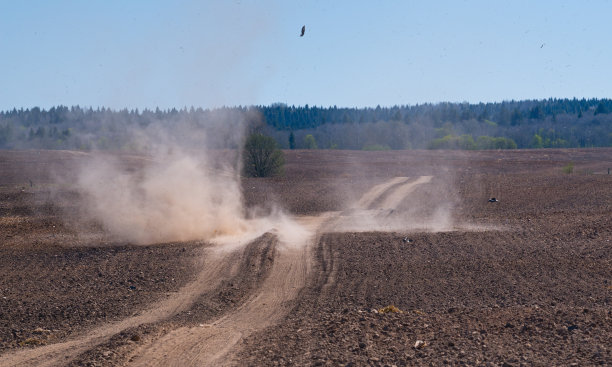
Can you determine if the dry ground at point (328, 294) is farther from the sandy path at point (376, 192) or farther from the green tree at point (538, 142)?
the green tree at point (538, 142)

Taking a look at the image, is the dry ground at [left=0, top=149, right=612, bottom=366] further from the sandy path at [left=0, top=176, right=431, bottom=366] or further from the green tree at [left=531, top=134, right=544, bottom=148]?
the green tree at [left=531, top=134, right=544, bottom=148]

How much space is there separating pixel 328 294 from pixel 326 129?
6454 inches

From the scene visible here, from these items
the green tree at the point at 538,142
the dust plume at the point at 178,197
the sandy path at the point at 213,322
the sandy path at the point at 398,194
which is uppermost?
the dust plume at the point at 178,197

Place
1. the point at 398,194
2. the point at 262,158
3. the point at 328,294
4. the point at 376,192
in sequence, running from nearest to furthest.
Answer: the point at 328,294 → the point at 398,194 → the point at 376,192 → the point at 262,158

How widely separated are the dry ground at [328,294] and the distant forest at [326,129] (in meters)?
5.29

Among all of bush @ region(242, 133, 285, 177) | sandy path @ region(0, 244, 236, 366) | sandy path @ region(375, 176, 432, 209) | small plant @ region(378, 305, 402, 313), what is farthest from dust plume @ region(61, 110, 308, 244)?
bush @ region(242, 133, 285, 177)

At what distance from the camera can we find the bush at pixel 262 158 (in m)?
46.6

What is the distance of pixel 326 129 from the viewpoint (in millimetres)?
175125

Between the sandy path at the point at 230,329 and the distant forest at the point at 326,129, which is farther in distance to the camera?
the distant forest at the point at 326,129

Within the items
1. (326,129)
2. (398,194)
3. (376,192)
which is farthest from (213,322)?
(326,129)

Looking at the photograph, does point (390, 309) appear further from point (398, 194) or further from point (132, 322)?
point (398, 194)

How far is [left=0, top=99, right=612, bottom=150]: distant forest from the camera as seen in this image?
24.5m

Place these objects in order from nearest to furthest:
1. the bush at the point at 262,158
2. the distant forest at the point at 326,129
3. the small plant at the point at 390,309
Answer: the small plant at the point at 390,309
the distant forest at the point at 326,129
the bush at the point at 262,158

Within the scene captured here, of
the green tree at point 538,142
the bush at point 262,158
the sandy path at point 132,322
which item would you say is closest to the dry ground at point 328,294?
the sandy path at point 132,322
